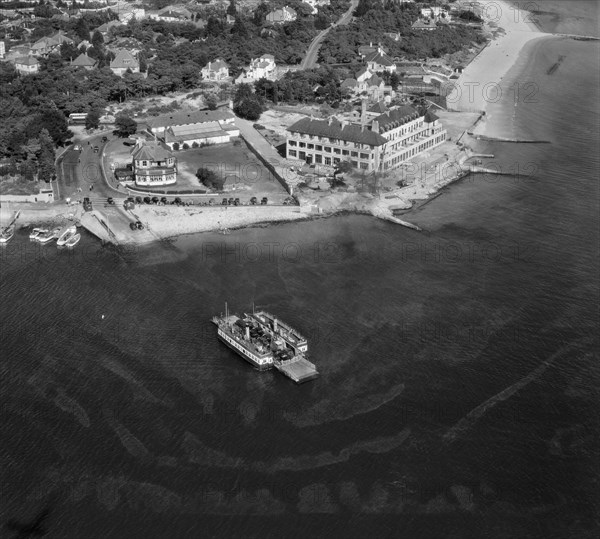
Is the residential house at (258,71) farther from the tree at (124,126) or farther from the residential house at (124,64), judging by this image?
the tree at (124,126)

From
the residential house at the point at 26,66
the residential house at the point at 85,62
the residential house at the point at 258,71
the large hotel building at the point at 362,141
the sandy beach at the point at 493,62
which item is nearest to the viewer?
the large hotel building at the point at 362,141

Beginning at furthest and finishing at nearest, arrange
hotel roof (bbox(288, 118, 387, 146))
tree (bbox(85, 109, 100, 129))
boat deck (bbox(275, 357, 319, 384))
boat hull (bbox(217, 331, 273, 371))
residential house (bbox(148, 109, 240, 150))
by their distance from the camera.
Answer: tree (bbox(85, 109, 100, 129))
residential house (bbox(148, 109, 240, 150))
hotel roof (bbox(288, 118, 387, 146))
boat hull (bbox(217, 331, 273, 371))
boat deck (bbox(275, 357, 319, 384))

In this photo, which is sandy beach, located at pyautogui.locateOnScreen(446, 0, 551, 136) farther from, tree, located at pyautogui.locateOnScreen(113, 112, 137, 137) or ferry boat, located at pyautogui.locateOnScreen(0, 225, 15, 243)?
ferry boat, located at pyautogui.locateOnScreen(0, 225, 15, 243)

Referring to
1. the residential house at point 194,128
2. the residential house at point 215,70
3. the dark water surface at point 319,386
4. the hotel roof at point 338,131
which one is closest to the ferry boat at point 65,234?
the dark water surface at point 319,386

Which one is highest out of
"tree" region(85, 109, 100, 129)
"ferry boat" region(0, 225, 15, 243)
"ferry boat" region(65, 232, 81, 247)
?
"ferry boat" region(65, 232, 81, 247)

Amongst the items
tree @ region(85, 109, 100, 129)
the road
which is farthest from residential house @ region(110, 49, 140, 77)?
the road

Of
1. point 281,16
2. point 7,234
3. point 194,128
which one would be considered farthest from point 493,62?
point 7,234
